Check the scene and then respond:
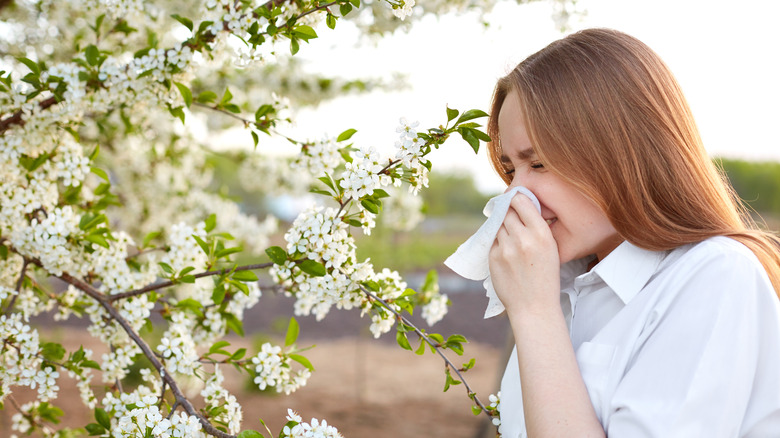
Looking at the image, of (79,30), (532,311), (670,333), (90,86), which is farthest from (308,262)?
(79,30)

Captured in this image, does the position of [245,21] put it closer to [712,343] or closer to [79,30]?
[712,343]

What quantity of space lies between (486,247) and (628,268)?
308mm

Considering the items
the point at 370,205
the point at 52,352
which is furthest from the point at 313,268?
the point at 52,352

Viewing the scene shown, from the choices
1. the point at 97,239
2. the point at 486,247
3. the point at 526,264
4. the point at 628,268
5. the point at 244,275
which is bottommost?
the point at 628,268

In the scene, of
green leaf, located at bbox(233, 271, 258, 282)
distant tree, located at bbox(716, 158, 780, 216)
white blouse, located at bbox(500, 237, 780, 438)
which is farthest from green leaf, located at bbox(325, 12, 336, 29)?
distant tree, located at bbox(716, 158, 780, 216)

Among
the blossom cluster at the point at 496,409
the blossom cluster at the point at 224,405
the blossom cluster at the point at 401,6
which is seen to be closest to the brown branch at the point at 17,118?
the blossom cluster at the point at 224,405

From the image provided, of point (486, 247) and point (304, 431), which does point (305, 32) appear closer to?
point (486, 247)

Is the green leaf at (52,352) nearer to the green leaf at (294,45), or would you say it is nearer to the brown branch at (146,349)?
the brown branch at (146,349)

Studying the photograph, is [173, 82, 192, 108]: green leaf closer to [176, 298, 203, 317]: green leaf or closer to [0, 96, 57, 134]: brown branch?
[0, 96, 57, 134]: brown branch

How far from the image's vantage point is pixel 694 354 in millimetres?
1038

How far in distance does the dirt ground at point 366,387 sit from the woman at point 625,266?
8.99 ft

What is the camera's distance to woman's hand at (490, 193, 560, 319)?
48.4 inches

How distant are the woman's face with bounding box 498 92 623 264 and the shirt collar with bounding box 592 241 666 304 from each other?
5cm

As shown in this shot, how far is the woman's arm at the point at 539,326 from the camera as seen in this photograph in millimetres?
1102
